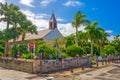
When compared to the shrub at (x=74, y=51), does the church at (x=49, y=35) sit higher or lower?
higher

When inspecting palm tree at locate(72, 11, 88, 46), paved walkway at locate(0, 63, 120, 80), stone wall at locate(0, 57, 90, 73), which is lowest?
paved walkway at locate(0, 63, 120, 80)

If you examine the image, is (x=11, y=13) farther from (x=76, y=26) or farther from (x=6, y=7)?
(x=76, y=26)

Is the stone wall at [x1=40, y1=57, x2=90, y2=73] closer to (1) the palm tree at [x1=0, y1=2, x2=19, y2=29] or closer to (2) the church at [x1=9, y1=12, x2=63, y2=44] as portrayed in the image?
(1) the palm tree at [x1=0, y1=2, x2=19, y2=29]

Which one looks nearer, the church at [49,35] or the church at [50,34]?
the church at [49,35]

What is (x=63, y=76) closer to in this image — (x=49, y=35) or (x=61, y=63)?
(x=61, y=63)

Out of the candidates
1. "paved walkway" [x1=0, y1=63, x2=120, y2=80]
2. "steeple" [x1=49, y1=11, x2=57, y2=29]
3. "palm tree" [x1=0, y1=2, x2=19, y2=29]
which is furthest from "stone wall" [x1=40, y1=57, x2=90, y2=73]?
"steeple" [x1=49, y1=11, x2=57, y2=29]

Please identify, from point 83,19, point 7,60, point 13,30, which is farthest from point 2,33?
point 83,19

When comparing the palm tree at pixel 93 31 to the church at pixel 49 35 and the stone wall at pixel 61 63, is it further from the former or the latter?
the church at pixel 49 35

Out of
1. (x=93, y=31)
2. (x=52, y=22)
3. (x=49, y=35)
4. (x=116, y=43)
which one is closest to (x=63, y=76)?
(x=93, y=31)

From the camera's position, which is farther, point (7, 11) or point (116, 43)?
point (116, 43)

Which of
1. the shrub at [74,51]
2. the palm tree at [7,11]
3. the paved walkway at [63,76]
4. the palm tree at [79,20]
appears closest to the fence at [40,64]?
the paved walkway at [63,76]

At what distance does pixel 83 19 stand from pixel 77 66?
16.6 meters

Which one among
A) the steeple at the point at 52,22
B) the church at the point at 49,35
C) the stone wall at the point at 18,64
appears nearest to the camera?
the stone wall at the point at 18,64

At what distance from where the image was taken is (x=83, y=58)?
33.3 metres
